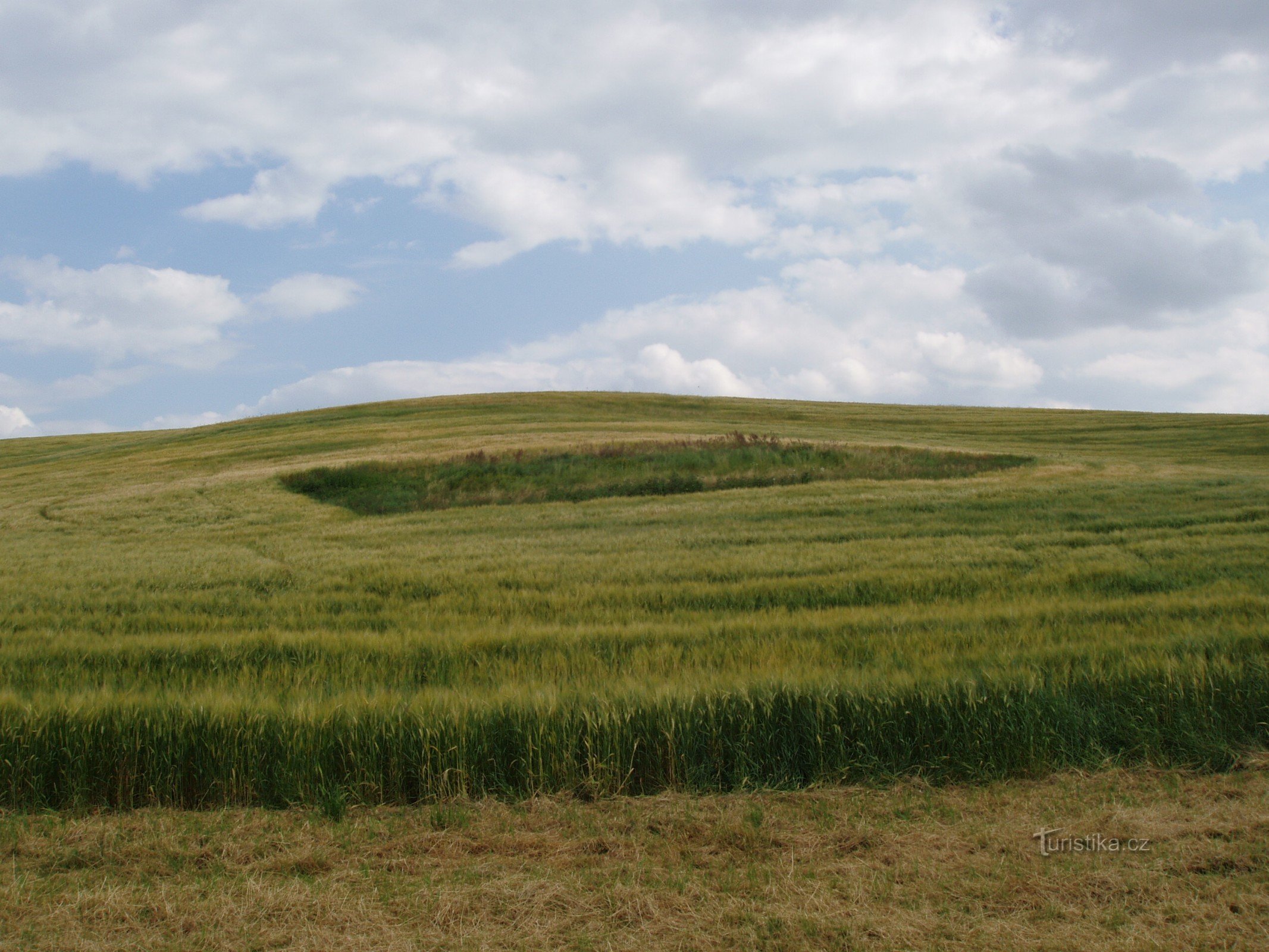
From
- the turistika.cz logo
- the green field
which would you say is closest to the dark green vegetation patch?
the green field

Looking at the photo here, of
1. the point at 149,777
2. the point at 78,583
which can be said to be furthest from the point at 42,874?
the point at 78,583

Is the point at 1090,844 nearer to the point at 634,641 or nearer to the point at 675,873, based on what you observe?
the point at 675,873

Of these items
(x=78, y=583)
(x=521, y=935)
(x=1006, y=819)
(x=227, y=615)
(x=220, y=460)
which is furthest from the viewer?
(x=220, y=460)

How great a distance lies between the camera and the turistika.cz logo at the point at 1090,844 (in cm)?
400

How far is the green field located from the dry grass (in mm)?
393

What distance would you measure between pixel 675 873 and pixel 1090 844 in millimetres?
2209

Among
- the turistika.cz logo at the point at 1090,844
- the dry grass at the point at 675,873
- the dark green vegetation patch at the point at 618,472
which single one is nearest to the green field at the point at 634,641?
the dry grass at the point at 675,873

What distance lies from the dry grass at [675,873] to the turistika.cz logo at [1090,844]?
0.05 meters

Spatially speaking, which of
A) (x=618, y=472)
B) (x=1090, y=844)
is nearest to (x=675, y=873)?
(x=1090, y=844)

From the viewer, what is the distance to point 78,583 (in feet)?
37.6

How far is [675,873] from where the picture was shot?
385cm

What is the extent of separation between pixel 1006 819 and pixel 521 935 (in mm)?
2775

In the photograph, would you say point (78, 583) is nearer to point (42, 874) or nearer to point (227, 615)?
point (227, 615)

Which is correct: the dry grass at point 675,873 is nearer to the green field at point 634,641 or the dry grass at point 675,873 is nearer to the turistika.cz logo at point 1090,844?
the turistika.cz logo at point 1090,844
